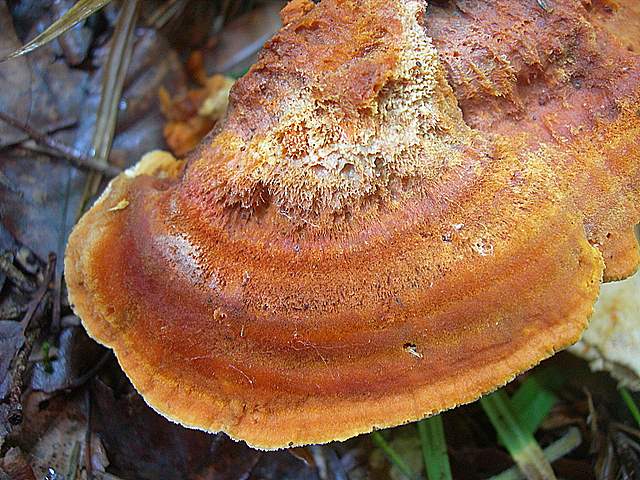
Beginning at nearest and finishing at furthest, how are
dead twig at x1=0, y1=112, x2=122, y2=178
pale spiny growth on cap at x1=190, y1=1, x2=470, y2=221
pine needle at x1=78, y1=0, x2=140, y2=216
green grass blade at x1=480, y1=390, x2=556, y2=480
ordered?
pale spiny growth on cap at x1=190, y1=1, x2=470, y2=221, green grass blade at x1=480, y1=390, x2=556, y2=480, dead twig at x1=0, y1=112, x2=122, y2=178, pine needle at x1=78, y1=0, x2=140, y2=216

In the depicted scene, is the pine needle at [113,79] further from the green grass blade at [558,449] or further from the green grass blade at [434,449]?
the green grass blade at [558,449]

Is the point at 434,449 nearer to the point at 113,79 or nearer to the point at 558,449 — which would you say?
the point at 558,449

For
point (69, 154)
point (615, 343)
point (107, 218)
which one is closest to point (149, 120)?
point (69, 154)

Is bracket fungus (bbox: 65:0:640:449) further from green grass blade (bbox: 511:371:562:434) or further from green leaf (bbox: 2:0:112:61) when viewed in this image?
green grass blade (bbox: 511:371:562:434)

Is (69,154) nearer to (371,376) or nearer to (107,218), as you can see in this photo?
(107,218)

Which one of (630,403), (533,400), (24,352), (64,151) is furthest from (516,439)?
(64,151)

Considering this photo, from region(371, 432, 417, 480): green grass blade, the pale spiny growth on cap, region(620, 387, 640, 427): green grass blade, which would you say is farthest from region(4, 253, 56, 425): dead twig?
region(620, 387, 640, 427): green grass blade
